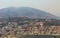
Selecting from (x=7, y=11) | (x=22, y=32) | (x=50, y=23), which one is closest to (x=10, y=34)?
(x=22, y=32)

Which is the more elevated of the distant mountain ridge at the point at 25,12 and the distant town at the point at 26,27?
the distant mountain ridge at the point at 25,12

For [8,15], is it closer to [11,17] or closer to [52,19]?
[11,17]

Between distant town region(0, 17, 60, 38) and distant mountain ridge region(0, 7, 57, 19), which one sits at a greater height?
distant mountain ridge region(0, 7, 57, 19)

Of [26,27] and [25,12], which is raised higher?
[25,12]
